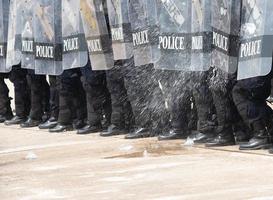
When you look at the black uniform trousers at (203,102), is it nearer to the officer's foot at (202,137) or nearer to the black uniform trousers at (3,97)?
the officer's foot at (202,137)

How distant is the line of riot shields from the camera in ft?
23.3

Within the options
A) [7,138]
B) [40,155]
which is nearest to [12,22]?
[7,138]

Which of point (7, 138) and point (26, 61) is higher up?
point (26, 61)

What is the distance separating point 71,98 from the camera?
395 inches

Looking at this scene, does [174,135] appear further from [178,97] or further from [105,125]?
[105,125]

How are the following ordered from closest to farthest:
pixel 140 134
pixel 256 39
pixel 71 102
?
1. pixel 256 39
2. pixel 140 134
3. pixel 71 102

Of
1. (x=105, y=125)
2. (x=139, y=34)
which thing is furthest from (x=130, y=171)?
(x=105, y=125)

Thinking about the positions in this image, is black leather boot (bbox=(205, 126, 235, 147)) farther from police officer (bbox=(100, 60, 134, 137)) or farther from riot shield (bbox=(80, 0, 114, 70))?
riot shield (bbox=(80, 0, 114, 70))

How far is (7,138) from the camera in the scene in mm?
9688

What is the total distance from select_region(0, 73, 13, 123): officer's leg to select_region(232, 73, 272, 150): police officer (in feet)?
15.3

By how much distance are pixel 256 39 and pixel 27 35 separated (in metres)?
3.96

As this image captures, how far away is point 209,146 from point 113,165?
3.94 feet

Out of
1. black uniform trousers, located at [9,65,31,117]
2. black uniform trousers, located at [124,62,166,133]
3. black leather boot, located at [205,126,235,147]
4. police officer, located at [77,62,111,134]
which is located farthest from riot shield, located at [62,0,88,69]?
black leather boot, located at [205,126,235,147]

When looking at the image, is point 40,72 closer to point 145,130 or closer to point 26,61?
point 26,61
